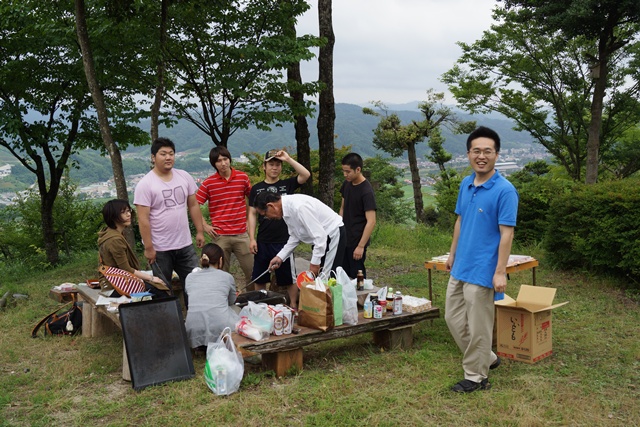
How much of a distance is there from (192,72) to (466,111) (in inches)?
496

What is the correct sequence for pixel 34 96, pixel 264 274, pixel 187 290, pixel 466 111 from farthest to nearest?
pixel 466 111 < pixel 34 96 < pixel 264 274 < pixel 187 290

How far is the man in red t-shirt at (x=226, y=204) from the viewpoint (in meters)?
5.88

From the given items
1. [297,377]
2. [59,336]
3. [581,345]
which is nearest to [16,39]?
[59,336]

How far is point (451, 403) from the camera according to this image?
382 centimetres

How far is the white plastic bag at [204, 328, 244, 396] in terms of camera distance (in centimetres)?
402

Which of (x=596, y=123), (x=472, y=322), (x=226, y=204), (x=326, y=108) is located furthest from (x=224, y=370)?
(x=596, y=123)

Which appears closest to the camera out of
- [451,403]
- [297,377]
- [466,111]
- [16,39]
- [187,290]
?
[451,403]

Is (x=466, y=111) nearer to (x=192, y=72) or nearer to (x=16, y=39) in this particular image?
(x=192, y=72)

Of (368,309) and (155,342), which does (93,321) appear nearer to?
(155,342)

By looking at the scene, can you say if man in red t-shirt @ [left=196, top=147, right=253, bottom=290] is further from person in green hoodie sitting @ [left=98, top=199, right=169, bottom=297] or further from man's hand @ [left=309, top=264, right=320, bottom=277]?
man's hand @ [left=309, top=264, right=320, bottom=277]

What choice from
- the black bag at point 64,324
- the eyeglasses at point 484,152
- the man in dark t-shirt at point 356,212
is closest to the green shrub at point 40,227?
the black bag at point 64,324

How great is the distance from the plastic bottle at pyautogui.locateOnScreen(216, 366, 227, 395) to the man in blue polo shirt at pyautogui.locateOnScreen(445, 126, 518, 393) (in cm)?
171

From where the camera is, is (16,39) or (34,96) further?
(34,96)

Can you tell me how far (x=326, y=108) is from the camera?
11195mm
